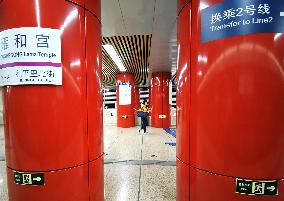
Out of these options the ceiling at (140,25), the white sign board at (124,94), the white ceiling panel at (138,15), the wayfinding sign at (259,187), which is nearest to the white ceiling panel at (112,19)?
the ceiling at (140,25)

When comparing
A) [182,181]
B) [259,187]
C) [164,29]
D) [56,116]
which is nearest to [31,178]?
[56,116]

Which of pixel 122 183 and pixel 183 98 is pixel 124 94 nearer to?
pixel 122 183

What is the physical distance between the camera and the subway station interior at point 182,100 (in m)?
1.59

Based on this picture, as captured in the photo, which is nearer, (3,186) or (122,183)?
(3,186)

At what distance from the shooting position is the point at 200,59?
1851 millimetres

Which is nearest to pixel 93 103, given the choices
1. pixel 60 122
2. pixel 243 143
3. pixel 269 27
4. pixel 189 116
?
pixel 60 122

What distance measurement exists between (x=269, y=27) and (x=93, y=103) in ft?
6.15

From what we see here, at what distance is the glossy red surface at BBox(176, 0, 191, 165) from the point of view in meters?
2.00

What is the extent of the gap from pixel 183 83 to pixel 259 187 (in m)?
1.16

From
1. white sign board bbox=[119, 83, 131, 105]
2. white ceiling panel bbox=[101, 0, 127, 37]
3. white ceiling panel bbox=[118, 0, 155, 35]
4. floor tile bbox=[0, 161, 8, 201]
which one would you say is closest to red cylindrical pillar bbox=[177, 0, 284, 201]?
white ceiling panel bbox=[118, 0, 155, 35]

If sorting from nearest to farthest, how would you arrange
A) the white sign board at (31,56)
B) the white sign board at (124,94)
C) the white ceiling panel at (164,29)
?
the white sign board at (31,56), the white ceiling panel at (164,29), the white sign board at (124,94)

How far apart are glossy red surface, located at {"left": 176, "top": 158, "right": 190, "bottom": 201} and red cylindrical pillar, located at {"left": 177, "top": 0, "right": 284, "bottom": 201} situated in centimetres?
15

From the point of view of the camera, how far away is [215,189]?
5.88 ft

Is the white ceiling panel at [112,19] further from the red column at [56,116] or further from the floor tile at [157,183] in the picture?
the floor tile at [157,183]
